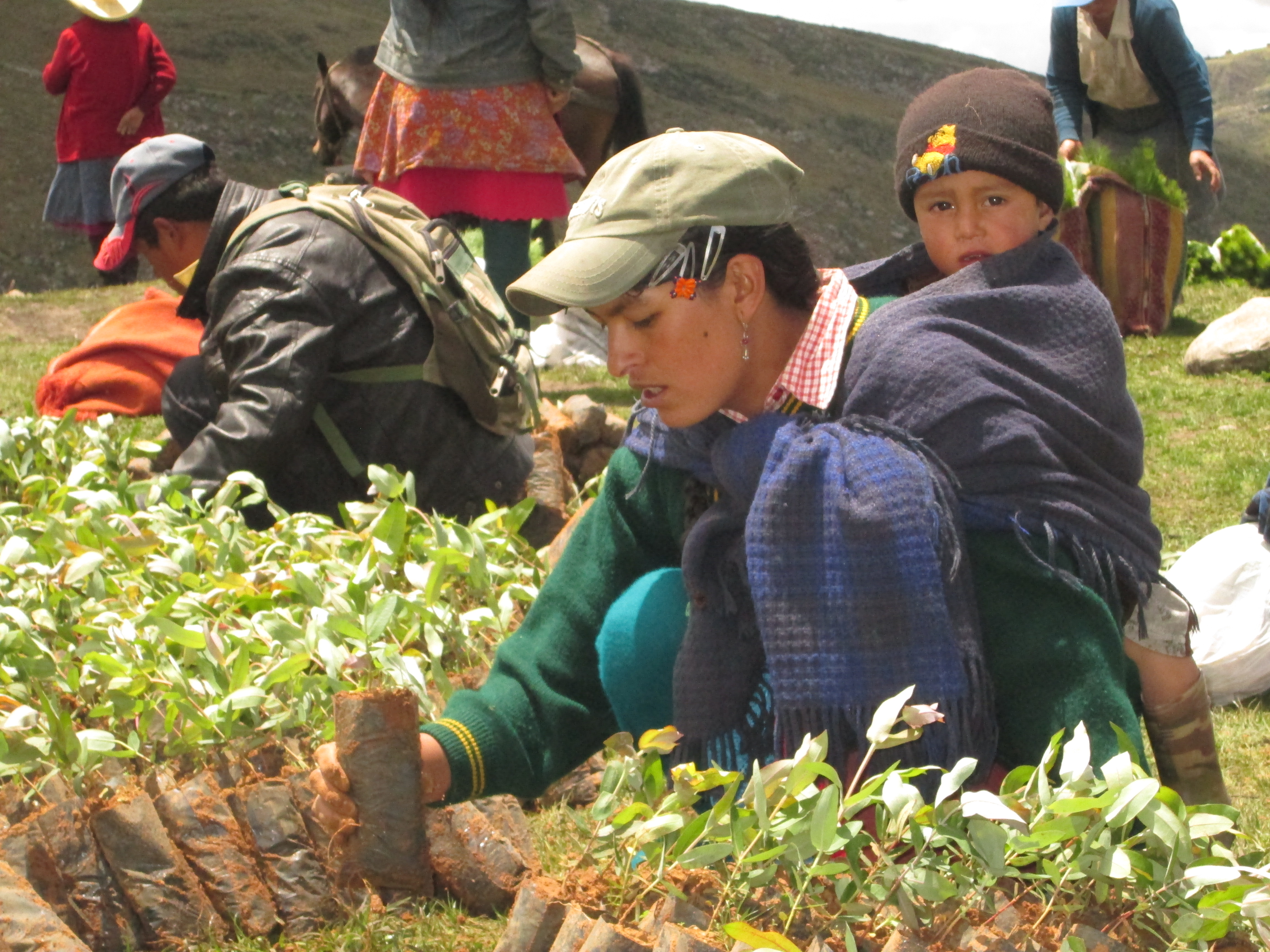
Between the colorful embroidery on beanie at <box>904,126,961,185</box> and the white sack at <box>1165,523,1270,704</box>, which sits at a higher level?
the colorful embroidery on beanie at <box>904,126,961,185</box>

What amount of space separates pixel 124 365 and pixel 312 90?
42.2 feet

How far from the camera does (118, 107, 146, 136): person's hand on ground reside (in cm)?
840

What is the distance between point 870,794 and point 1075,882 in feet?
0.78

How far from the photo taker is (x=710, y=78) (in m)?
22.3

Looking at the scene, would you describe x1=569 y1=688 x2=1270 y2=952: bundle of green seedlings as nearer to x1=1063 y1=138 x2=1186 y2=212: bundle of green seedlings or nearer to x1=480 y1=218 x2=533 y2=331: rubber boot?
x1=480 y1=218 x2=533 y2=331: rubber boot

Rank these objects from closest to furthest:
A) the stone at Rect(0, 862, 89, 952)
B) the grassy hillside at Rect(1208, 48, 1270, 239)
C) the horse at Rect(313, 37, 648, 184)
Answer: the stone at Rect(0, 862, 89, 952) < the horse at Rect(313, 37, 648, 184) < the grassy hillside at Rect(1208, 48, 1270, 239)

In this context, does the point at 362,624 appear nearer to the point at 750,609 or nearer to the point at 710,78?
the point at 750,609

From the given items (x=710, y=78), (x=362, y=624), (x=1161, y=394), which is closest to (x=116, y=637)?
(x=362, y=624)

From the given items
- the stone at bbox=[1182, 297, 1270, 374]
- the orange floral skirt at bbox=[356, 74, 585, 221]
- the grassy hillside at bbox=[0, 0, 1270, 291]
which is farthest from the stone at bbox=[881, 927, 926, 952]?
the grassy hillside at bbox=[0, 0, 1270, 291]

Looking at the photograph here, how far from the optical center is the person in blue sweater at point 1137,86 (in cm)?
651

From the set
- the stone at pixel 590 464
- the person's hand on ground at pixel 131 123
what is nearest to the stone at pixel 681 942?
the stone at pixel 590 464

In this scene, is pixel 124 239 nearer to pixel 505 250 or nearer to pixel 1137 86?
pixel 505 250

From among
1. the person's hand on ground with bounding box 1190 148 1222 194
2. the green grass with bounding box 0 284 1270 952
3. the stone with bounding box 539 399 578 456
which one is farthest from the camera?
the person's hand on ground with bounding box 1190 148 1222 194

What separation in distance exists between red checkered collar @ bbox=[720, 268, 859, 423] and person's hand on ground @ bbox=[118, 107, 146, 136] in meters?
7.31
